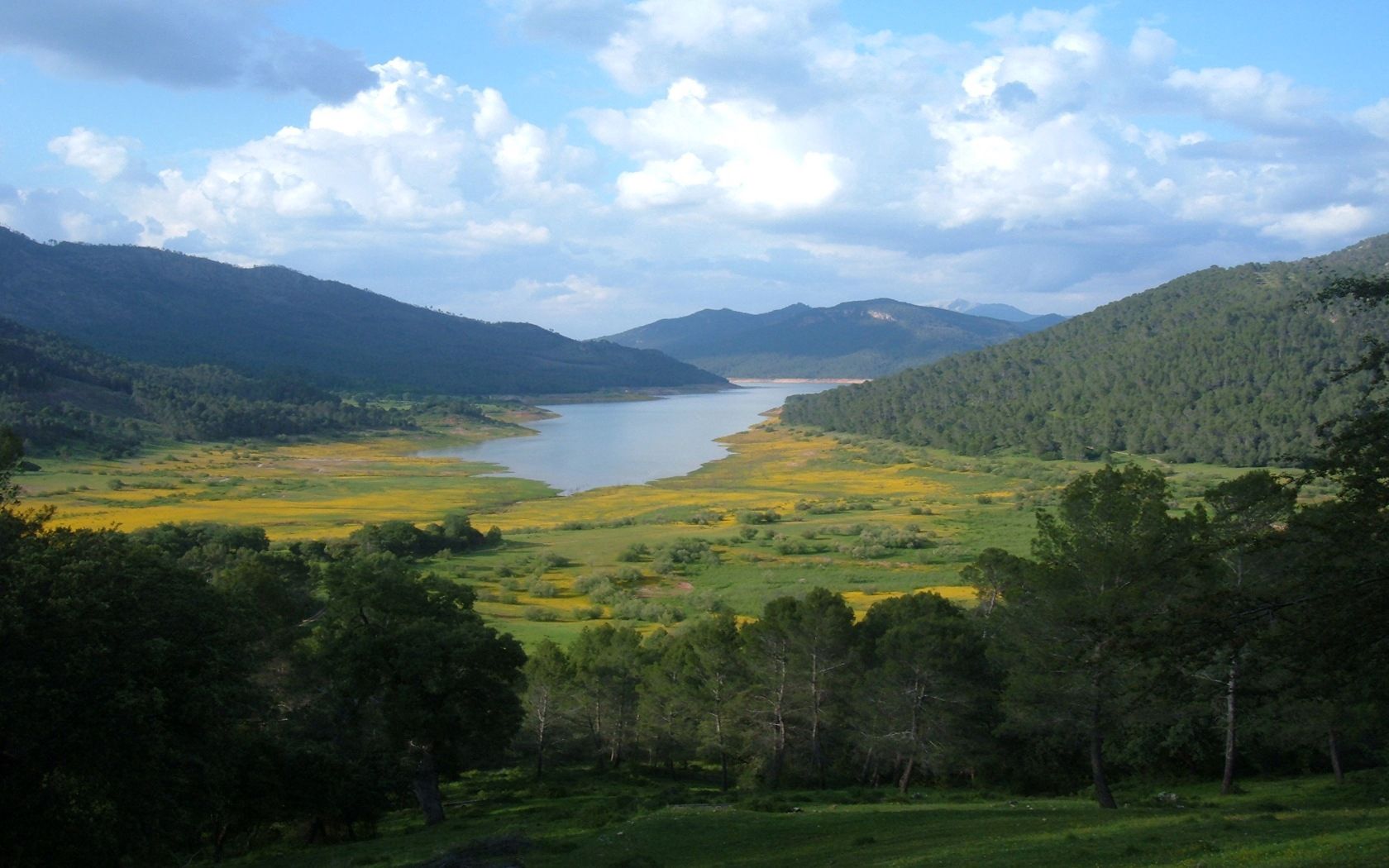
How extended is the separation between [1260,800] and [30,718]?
1935 centimetres

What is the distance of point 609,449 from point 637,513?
48377mm

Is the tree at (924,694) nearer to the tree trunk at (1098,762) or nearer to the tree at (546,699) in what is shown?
the tree trunk at (1098,762)

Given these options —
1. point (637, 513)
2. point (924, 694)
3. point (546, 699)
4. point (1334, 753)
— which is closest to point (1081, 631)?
point (924, 694)

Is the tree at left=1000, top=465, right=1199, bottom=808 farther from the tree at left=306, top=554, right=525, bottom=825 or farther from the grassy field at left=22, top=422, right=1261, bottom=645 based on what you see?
the grassy field at left=22, top=422, right=1261, bottom=645

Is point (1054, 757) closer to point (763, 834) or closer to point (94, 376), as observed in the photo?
point (763, 834)

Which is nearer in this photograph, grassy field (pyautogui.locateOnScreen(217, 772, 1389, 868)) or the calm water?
grassy field (pyautogui.locateOnScreen(217, 772, 1389, 868))

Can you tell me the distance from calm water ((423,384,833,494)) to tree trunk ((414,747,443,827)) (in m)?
62.4

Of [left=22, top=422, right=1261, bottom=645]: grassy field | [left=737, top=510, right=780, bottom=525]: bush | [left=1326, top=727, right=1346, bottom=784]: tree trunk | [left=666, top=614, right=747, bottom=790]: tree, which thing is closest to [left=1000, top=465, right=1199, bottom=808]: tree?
[left=1326, top=727, right=1346, bottom=784]: tree trunk

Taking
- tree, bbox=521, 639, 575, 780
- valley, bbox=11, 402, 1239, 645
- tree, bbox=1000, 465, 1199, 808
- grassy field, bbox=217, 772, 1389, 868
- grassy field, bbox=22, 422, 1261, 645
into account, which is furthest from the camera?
grassy field, bbox=22, 422, 1261, 645

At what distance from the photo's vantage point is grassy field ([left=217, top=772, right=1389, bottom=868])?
11.7 metres

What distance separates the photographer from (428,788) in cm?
2034

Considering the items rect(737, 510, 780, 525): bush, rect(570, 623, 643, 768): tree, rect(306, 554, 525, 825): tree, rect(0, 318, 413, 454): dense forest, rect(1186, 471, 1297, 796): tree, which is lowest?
rect(570, 623, 643, 768): tree

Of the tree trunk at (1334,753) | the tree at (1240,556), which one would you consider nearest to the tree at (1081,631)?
the tree at (1240,556)

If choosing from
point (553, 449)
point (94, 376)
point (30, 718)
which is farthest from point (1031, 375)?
point (30, 718)
